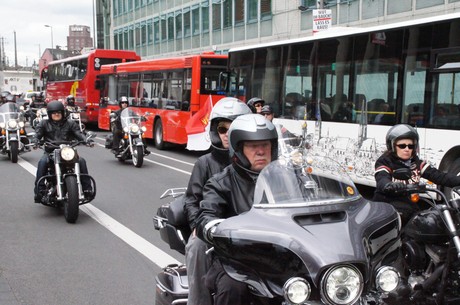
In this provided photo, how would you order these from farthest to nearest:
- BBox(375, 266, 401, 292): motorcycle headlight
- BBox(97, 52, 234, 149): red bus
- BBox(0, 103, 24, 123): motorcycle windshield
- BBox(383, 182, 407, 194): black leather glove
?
BBox(97, 52, 234, 149): red bus
BBox(0, 103, 24, 123): motorcycle windshield
BBox(383, 182, 407, 194): black leather glove
BBox(375, 266, 401, 292): motorcycle headlight

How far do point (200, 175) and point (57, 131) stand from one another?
5.46 meters

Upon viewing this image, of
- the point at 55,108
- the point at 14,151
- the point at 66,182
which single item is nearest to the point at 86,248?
the point at 66,182

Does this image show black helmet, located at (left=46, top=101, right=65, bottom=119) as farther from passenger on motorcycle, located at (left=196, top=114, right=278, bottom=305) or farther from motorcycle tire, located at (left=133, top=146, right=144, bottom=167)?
passenger on motorcycle, located at (left=196, top=114, right=278, bottom=305)

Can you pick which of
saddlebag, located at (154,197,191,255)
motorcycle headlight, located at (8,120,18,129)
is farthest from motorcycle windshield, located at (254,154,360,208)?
motorcycle headlight, located at (8,120,18,129)

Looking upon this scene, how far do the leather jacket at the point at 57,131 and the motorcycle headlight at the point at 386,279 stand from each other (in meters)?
6.85

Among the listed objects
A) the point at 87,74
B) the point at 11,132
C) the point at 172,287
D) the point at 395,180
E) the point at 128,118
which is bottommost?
the point at 11,132

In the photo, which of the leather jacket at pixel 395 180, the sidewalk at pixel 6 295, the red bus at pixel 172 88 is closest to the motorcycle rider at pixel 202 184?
the leather jacket at pixel 395 180

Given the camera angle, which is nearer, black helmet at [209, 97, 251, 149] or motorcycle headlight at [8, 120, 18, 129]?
black helmet at [209, 97, 251, 149]

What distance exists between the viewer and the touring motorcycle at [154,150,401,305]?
2466 millimetres

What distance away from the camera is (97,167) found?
1457cm

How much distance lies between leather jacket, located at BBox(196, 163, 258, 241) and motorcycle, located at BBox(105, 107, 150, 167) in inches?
445

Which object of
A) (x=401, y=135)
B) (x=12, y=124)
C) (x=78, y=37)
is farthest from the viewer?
(x=78, y=37)

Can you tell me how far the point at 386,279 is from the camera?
2621 millimetres

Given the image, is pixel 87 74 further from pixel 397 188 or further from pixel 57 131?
pixel 397 188
